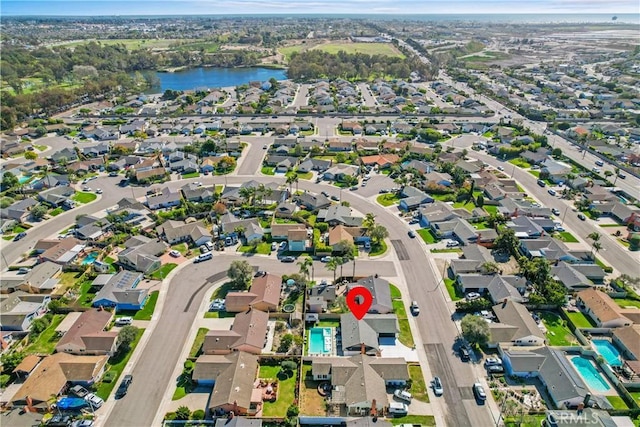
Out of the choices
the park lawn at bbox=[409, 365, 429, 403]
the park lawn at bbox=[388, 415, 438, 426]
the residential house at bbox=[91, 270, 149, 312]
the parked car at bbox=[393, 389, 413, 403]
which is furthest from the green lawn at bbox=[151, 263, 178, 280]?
the park lawn at bbox=[388, 415, 438, 426]

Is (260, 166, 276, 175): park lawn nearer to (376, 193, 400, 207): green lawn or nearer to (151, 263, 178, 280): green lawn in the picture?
(376, 193, 400, 207): green lawn

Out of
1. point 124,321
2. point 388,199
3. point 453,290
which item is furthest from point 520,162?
point 124,321

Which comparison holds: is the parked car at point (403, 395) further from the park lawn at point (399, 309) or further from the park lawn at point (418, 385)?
the park lawn at point (399, 309)

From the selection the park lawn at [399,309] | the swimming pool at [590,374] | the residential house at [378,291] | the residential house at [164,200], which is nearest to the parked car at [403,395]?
the park lawn at [399,309]

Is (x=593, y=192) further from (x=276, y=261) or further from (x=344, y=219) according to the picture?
(x=276, y=261)

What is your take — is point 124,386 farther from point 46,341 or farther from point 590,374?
point 590,374

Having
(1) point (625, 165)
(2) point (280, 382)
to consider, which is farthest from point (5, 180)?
(1) point (625, 165)
